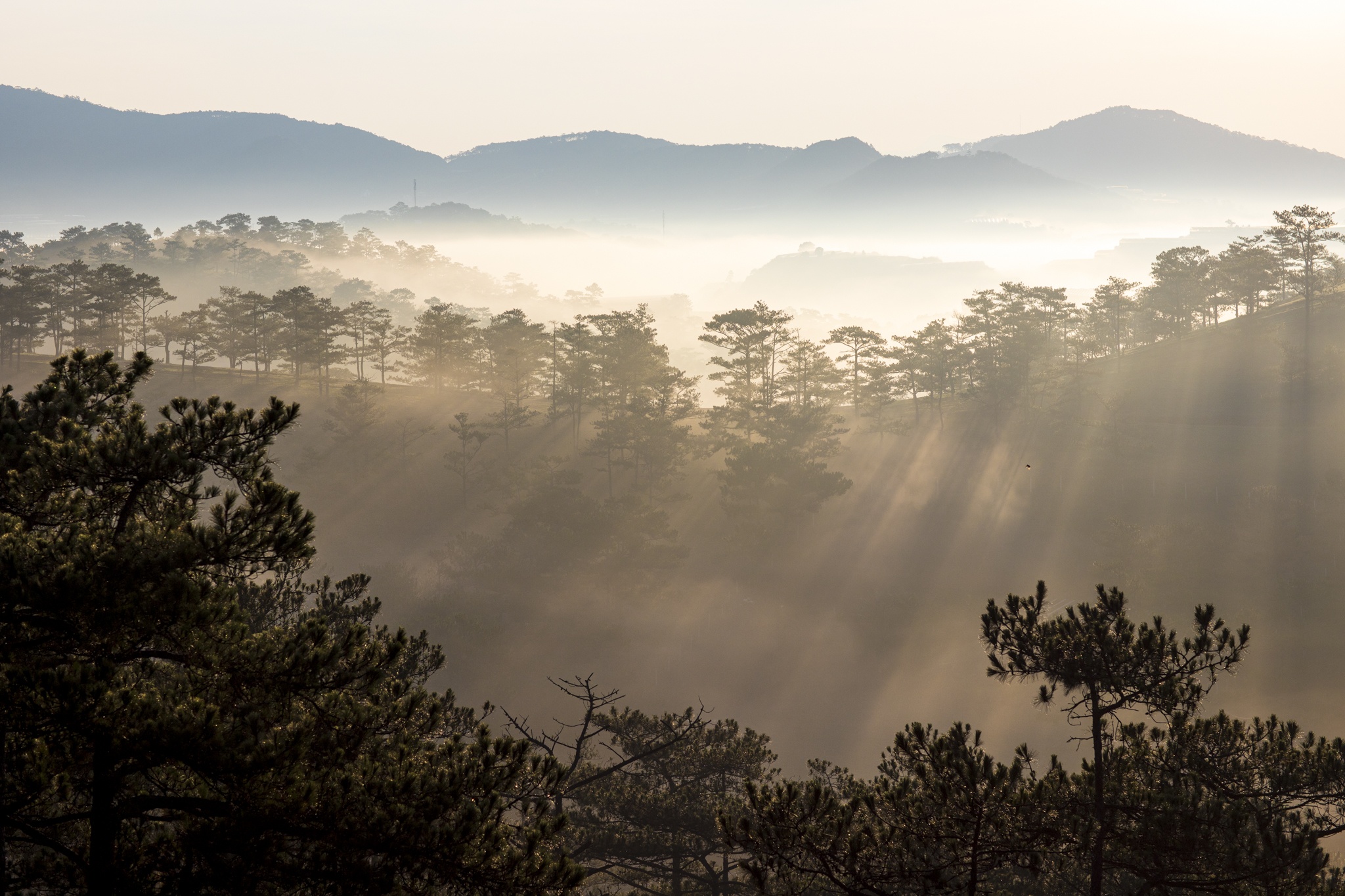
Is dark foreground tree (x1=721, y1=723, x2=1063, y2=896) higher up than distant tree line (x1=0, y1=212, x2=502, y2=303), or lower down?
lower down

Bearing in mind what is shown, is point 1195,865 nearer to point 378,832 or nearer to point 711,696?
point 378,832

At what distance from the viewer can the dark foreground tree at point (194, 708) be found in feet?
23.8

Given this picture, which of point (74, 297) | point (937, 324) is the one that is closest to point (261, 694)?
point (937, 324)

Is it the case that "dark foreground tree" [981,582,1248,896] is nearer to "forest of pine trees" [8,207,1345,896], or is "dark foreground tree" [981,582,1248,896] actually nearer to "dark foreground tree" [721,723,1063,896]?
"forest of pine trees" [8,207,1345,896]

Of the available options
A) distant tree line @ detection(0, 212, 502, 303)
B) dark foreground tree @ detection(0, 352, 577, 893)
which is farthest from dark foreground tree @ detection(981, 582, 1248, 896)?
distant tree line @ detection(0, 212, 502, 303)

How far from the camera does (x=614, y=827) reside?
1888 cm

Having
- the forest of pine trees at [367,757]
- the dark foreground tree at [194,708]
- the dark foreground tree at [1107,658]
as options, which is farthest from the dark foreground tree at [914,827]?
the dark foreground tree at [194,708]

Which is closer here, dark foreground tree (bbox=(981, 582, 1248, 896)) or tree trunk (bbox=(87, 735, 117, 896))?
tree trunk (bbox=(87, 735, 117, 896))

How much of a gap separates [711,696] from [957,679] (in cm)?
1258

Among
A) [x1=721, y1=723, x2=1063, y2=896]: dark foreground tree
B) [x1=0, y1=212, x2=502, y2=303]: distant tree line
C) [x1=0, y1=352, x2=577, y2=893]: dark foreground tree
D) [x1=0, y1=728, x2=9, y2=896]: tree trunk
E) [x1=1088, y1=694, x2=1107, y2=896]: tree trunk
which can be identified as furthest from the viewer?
[x1=0, y1=212, x2=502, y2=303]: distant tree line

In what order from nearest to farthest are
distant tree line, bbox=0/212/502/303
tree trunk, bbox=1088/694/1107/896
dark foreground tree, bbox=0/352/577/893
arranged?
dark foreground tree, bbox=0/352/577/893 < tree trunk, bbox=1088/694/1107/896 < distant tree line, bbox=0/212/502/303

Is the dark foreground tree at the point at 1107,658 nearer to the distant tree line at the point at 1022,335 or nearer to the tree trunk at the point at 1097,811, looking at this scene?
the tree trunk at the point at 1097,811

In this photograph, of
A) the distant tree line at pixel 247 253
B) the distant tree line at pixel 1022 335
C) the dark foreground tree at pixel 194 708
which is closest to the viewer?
the dark foreground tree at pixel 194 708

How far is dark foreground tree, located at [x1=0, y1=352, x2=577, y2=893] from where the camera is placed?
7250mm
